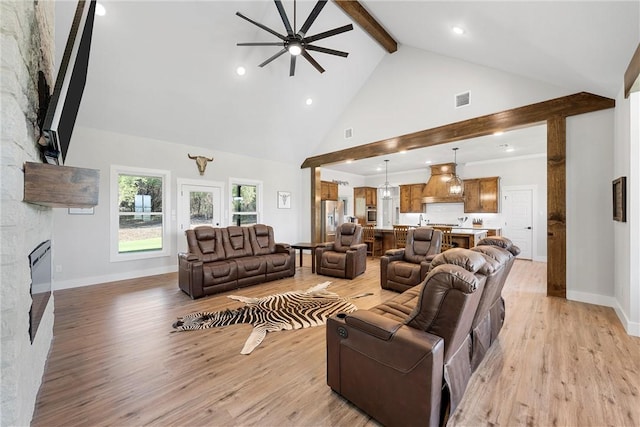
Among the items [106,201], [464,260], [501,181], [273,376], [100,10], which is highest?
[100,10]

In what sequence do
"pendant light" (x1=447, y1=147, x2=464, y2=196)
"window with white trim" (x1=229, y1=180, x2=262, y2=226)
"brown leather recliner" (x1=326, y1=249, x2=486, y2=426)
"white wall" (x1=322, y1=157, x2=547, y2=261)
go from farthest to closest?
"pendant light" (x1=447, y1=147, x2=464, y2=196), "white wall" (x1=322, y1=157, x2=547, y2=261), "window with white trim" (x1=229, y1=180, x2=262, y2=226), "brown leather recliner" (x1=326, y1=249, x2=486, y2=426)

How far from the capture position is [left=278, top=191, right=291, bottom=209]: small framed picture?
7691 millimetres

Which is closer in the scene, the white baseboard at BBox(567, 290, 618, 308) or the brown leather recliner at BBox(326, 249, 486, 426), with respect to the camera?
the brown leather recliner at BBox(326, 249, 486, 426)

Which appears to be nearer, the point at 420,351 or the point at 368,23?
the point at 420,351

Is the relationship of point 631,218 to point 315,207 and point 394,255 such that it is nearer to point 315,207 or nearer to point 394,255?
point 394,255

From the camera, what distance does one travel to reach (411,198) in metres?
9.37

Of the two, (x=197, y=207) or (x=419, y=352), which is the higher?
(x=197, y=207)

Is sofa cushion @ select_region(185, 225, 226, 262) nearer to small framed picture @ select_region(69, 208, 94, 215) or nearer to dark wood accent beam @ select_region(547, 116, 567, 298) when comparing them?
small framed picture @ select_region(69, 208, 94, 215)

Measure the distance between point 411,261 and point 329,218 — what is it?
402 cm

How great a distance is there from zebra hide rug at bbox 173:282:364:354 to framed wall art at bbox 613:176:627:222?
10.9 ft

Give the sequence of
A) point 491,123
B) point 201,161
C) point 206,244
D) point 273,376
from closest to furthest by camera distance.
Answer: point 273,376 → point 491,123 → point 206,244 → point 201,161

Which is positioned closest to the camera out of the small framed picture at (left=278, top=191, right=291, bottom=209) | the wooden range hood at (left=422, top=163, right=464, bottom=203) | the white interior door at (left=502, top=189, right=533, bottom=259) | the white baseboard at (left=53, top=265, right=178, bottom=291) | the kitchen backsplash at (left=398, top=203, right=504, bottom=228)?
the white baseboard at (left=53, top=265, right=178, bottom=291)

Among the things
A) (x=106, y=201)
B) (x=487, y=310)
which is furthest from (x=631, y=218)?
(x=106, y=201)

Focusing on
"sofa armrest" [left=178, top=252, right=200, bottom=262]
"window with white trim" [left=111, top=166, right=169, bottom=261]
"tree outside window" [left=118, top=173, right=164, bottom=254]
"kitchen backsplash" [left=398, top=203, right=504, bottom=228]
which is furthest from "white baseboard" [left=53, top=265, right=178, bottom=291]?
"kitchen backsplash" [left=398, top=203, right=504, bottom=228]
